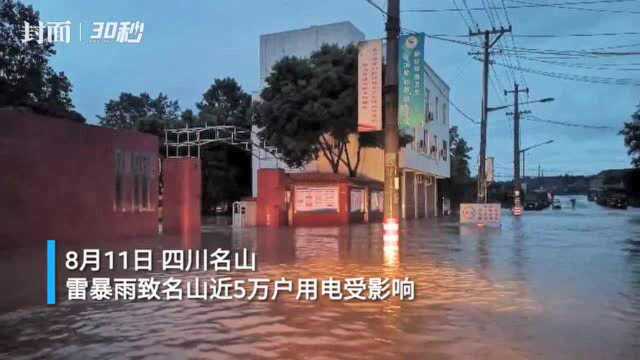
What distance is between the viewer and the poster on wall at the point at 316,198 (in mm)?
34812

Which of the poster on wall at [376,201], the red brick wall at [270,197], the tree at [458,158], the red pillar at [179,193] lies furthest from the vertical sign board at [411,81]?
the tree at [458,158]

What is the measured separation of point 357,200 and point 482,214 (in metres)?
7.88

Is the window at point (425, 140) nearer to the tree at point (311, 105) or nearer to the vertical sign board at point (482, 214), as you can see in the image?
the tree at point (311, 105)

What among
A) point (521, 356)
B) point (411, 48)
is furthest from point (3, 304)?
point (411, 48)

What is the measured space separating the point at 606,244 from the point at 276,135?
64.3ft

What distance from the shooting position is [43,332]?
24.5 ft

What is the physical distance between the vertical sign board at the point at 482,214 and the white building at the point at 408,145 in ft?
23.6

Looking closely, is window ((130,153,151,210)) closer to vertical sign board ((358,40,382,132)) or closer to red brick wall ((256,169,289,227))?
vertical sign board ((358,40,382,132))

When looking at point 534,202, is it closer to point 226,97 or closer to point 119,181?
point 226,97

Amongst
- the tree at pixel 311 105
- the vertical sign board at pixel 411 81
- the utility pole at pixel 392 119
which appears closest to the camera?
the utility pole at pixel 392 119

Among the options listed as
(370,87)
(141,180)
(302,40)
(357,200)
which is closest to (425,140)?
(302,40)

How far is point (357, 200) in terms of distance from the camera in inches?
1475

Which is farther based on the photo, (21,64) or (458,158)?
(458,158)

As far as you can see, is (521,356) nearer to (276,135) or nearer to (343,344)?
(343,344)
